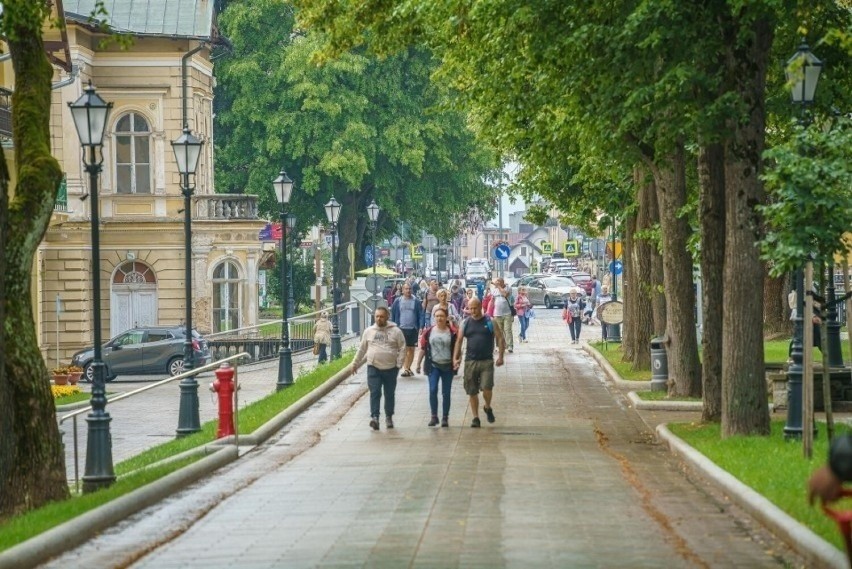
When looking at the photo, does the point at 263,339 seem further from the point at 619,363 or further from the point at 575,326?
the point at 619,363

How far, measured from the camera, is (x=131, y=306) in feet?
171

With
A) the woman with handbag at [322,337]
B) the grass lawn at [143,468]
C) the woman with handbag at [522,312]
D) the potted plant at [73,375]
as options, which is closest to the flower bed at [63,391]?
the potted plant at [73,375]

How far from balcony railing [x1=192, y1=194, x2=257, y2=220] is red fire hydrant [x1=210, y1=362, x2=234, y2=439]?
30198mm

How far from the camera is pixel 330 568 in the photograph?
11.9 metres

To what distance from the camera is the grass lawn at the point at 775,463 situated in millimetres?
13312

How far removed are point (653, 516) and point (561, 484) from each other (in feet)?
8.05

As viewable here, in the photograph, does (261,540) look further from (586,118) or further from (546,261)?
(546,261)

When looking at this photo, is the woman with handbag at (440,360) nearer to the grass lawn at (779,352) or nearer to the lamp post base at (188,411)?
the lamp post base at (188,411)

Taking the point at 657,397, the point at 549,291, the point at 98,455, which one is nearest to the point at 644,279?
the point at 657,397

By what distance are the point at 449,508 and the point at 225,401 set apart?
7914 mm

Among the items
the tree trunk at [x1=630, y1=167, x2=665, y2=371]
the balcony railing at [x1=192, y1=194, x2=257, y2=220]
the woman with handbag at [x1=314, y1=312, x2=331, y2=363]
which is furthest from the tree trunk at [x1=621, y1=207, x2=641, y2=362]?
the balcony railing at [x1=192, y1=194, x2=257, y2=220]

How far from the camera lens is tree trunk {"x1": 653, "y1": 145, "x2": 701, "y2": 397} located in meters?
27.5

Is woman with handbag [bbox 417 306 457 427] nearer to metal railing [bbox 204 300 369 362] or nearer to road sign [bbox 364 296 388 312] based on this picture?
metal railing [bbox 204 300 369 362]

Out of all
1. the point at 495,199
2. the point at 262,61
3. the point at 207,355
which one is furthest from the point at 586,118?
the point at 495,199
